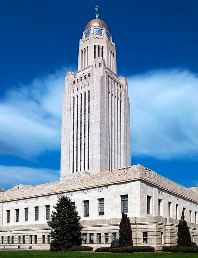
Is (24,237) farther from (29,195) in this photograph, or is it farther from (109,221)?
(109,221)

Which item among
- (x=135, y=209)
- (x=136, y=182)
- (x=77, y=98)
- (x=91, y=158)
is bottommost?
(x=135, y=209)

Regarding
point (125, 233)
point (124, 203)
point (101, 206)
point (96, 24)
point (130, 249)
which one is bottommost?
point (130, 249)

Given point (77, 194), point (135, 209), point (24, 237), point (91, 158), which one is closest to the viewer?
point (135, 209)

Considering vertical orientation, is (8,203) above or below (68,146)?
below

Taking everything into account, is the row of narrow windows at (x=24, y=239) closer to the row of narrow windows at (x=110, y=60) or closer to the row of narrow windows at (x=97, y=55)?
the row of narrow windows at (x=97, y=55)

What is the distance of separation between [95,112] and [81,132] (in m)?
6.16

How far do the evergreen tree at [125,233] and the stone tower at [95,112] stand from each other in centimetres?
4506

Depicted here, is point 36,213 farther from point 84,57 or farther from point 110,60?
point 110,60

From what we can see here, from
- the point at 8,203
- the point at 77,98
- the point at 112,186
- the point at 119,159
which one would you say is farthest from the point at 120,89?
the point at 112,186

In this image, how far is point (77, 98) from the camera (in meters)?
103

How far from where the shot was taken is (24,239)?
6184 cm

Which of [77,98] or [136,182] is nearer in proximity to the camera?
[136,182]

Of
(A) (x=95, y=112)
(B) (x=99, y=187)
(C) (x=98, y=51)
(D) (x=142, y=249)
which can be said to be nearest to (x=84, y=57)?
(C) (x=98, y=51)

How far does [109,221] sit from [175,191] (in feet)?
41.5
